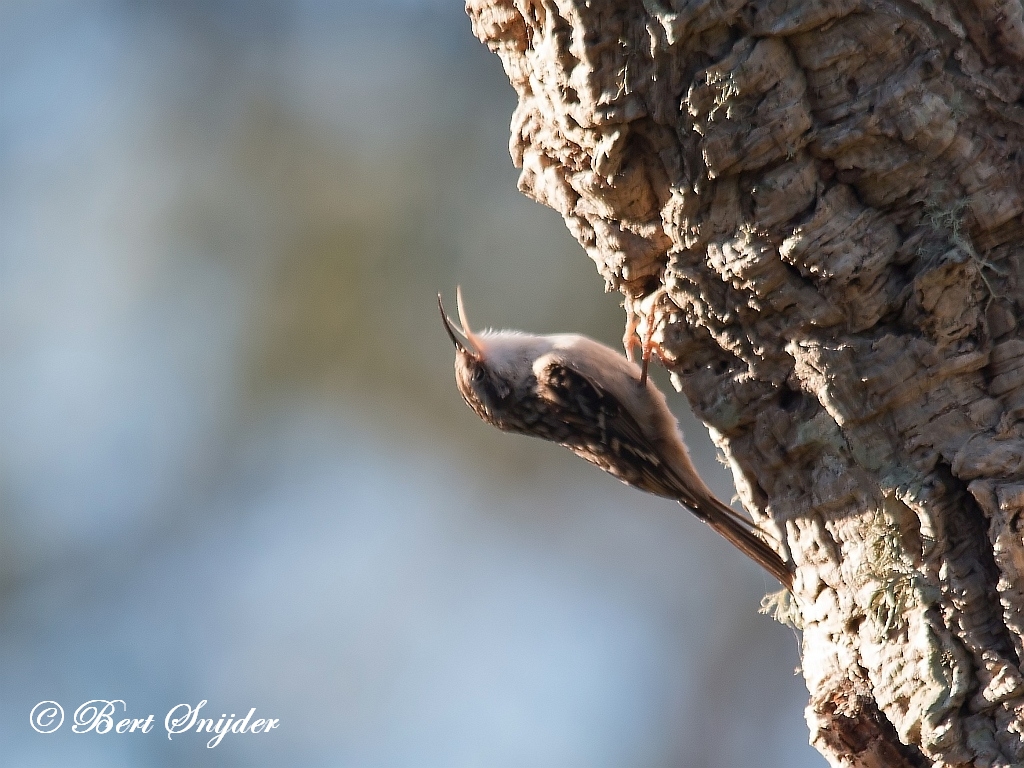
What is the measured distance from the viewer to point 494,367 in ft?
11.2

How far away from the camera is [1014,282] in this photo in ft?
6.41

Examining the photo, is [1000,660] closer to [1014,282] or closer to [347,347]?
[1014,282]

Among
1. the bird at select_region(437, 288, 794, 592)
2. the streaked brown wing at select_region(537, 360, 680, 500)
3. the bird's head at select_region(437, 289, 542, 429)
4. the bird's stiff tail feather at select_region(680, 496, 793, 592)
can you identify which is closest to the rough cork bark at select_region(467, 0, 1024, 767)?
the bird's stiff tail feather at select_region(680, 496, 793, 592)

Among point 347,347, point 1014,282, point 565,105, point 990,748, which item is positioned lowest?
point 990,748

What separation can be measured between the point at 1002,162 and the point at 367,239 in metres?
4.42

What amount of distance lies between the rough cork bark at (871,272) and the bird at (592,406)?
79 cm

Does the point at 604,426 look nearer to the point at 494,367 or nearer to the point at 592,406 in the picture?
the point at 592,406

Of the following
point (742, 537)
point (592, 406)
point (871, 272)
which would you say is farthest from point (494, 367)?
point (871, 272)

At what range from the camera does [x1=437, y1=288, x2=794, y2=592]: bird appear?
3.10m

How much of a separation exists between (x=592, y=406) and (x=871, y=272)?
4.23ft

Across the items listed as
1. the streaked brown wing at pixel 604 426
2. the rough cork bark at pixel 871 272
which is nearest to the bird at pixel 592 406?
the streaked brown wing at pixel 604 426

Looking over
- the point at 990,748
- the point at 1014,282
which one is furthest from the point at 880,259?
the point at 990,748

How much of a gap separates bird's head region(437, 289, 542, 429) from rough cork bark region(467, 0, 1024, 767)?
3.94 feet

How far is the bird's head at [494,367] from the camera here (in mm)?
3352
